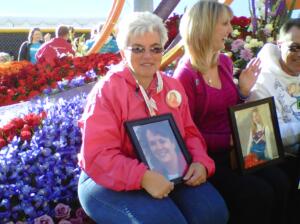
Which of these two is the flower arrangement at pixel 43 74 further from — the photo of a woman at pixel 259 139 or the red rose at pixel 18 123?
the photo of a woman at pixel 259 139

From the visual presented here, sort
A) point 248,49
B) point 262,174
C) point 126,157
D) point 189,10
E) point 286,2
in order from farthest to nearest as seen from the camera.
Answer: point 286,2 < point 248,49 < point 189,10 < point 262,174 < point 126,157

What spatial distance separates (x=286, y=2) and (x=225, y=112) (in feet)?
10.5

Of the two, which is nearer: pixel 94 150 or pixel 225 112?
pixel 94 150

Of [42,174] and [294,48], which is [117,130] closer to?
[42,174]

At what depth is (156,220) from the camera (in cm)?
203

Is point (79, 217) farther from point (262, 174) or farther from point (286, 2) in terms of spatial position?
point (286, 2)

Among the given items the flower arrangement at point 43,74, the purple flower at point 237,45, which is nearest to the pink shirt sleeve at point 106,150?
the flower arrangement at point 43,74

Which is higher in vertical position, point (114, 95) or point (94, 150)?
point (114, 95)

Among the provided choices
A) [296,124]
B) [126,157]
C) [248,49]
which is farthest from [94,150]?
[248,49]

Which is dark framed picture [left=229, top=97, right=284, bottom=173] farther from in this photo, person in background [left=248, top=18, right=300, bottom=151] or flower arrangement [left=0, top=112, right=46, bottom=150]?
flower arrangement [left=0, top=112, right=46, bottom=150]

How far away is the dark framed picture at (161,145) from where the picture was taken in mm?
2199

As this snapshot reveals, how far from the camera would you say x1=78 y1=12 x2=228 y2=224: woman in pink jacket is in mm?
2098

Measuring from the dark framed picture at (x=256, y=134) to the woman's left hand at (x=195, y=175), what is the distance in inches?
12.6

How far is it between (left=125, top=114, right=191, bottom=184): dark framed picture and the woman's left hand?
29 millimetres
